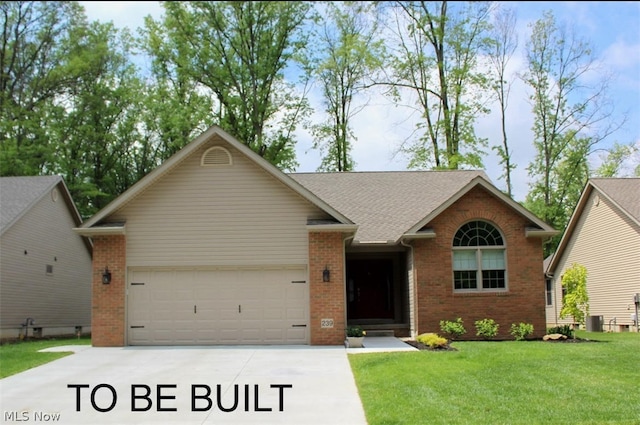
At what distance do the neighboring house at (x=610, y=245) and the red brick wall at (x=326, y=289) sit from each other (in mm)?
12192

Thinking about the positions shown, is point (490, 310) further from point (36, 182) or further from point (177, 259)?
point (36, 182)

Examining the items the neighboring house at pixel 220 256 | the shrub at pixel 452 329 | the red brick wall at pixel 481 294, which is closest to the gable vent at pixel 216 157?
the neighboring house at pixel 220 256

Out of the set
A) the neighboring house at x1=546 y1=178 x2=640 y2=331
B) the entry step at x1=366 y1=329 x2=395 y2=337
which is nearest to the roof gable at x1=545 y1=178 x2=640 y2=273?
the neighboring house at x1=546 y1=178 x2=640 y2=331

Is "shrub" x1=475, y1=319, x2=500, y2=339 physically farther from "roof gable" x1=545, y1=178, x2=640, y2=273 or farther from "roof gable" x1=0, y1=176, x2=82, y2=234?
"roof gable" x1=0, y1=176, x2=82, y2=234

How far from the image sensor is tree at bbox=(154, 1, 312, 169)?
117 feet

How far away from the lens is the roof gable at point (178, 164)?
709 inches

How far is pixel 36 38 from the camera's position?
1458 inches

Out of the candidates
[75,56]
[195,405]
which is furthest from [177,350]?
[75,56]

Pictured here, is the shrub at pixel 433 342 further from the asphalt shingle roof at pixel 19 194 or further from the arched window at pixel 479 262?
the asphalt shingle roof at pixel 19 194

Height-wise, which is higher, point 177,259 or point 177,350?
point 177,259

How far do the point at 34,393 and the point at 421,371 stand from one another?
6.61 metres

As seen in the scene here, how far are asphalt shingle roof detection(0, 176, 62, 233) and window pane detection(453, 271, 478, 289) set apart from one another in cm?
1489

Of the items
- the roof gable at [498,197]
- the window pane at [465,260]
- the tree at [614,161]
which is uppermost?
the tree at [614,161]

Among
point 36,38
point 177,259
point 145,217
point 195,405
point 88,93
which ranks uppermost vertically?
point 36,38
